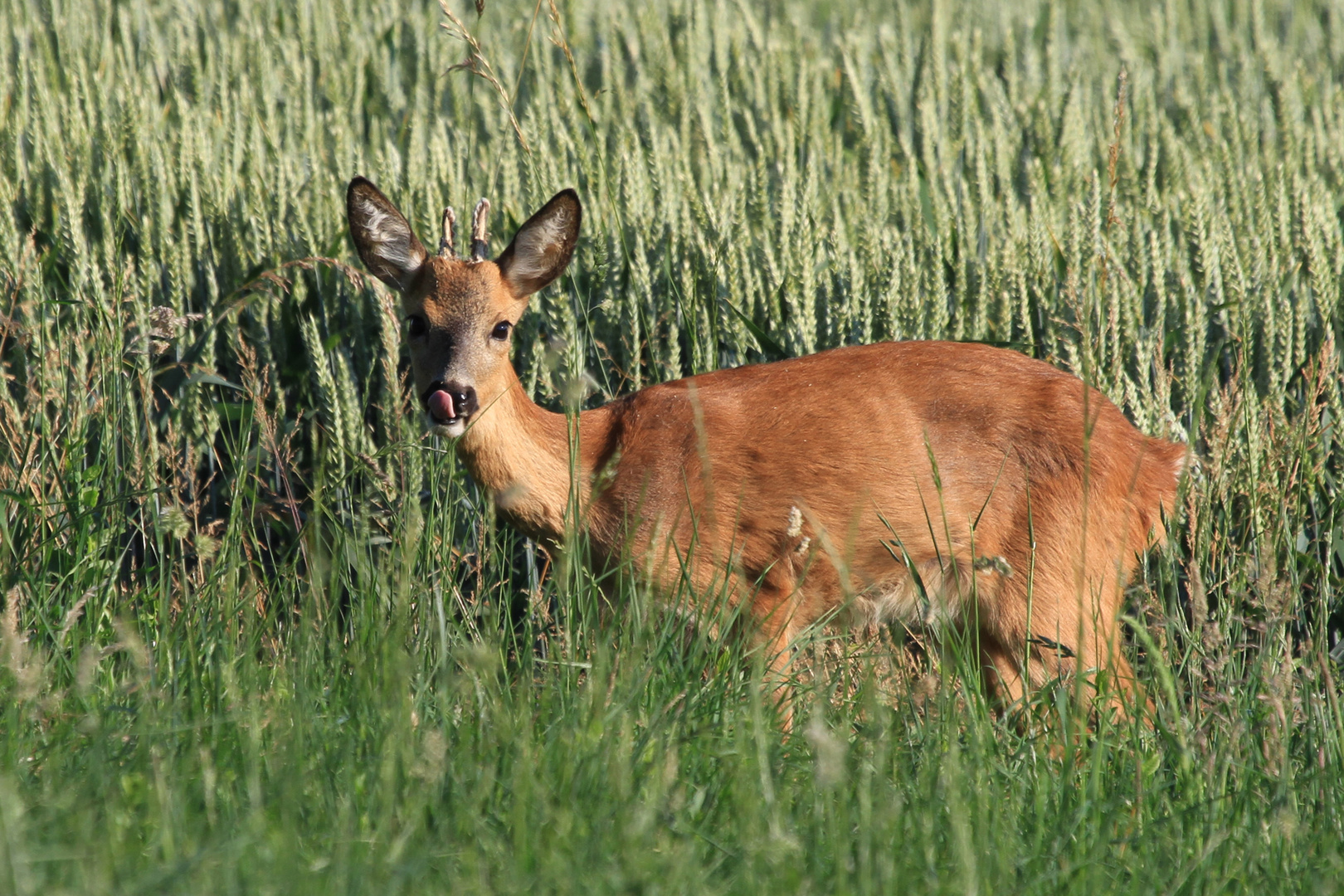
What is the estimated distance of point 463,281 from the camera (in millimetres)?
4109

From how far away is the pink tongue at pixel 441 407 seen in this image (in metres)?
3.76

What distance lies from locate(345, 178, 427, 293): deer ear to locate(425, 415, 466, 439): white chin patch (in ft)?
2.15

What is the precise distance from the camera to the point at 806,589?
429cm

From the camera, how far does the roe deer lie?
13.3 feet

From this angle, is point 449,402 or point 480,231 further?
point 480,231

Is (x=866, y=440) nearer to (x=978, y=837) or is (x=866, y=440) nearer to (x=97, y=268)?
(x=978, y=837)

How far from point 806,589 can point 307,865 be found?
2.37m

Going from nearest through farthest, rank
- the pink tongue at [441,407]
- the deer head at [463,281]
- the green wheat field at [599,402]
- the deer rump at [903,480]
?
the green wheat field at [599,402] < the pink tongue at [441,407] < the deer head at [463,281] < the deer rump at [903,480]

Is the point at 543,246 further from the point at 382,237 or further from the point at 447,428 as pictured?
the point at 447,428

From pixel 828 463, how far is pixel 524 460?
0.93 meters

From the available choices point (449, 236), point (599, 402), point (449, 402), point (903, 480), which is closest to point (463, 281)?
point (449, 236)

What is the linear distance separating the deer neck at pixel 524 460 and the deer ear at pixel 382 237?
47cm

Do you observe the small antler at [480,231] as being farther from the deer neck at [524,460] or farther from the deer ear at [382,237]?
the deer neck at [524,460]

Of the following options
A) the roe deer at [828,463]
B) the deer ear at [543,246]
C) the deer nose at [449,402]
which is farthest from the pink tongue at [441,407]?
the deer ear at [543,246]
